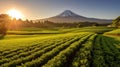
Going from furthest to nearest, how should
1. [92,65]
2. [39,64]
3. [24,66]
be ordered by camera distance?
[92,65] < [39,64] < [24,66]

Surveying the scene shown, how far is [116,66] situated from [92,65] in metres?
2.55

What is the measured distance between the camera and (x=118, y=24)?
479ft

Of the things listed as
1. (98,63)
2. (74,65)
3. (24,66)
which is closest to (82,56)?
(98,63)

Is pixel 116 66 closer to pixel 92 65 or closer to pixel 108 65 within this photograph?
pixel 108 65

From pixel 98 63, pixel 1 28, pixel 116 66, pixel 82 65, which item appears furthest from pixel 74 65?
pixel 1 28

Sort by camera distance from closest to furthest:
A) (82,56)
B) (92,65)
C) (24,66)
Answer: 1. (24,66)
2. (92,65)
3. (82,56)

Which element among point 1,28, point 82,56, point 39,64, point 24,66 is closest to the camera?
point 24,66

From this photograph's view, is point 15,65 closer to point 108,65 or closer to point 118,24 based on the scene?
point 108,65

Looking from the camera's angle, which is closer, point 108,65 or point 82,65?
point 82,65

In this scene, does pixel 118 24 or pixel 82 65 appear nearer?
pixel 82 65

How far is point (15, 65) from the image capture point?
15297 mm

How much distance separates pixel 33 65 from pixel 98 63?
6.55m

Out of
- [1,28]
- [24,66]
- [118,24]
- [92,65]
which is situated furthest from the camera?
[118,24]

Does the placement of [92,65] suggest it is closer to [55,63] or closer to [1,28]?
[55,63]
